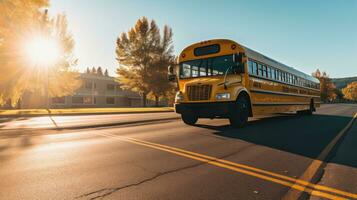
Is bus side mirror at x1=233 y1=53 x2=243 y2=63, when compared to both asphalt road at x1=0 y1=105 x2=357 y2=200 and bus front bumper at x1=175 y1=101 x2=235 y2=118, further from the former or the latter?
asphalt road at x1=0 y1=105 x2=357 y2=200

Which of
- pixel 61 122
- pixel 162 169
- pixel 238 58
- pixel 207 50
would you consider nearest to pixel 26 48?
pixel 61 122

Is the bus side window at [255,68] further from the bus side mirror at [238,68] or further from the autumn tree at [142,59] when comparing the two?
the autumn tree at [142,59]

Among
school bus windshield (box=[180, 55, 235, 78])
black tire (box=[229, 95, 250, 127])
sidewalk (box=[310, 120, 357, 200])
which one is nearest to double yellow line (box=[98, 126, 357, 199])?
sidewalk (box=[310, 120, 357, 200])

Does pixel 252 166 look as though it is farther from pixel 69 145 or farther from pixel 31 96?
pixel 31 96

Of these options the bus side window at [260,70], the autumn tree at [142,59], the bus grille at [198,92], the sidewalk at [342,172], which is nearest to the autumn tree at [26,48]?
the autumn tree at [142,59]

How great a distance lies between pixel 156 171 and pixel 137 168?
336 mm

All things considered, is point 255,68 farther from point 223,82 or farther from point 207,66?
point 223,82


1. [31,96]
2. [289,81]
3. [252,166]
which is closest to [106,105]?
[31,96]

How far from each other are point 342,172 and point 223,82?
15.3 feet

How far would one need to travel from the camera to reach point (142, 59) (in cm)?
3497

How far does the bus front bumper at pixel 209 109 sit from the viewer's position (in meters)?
7.20

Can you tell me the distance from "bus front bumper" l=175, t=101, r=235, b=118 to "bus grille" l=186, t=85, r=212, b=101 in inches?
8.8

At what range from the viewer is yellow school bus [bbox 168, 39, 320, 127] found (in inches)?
292

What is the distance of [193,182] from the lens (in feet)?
9.07
